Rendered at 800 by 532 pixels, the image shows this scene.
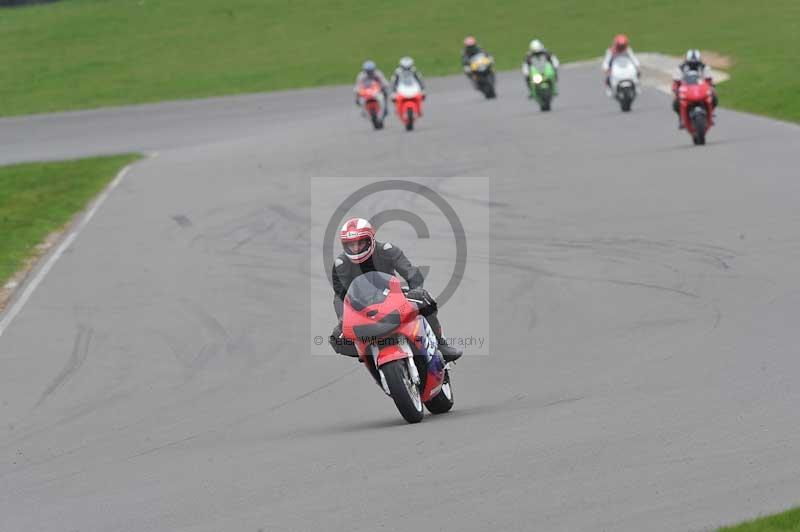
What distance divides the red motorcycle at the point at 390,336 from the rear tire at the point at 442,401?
1.06 ft

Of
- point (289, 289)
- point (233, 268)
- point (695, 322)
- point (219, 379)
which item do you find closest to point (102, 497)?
point (219, 379)

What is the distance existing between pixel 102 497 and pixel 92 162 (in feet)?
80.7

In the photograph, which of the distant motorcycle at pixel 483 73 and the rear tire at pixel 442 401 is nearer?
the rear tire at pixel 442 401

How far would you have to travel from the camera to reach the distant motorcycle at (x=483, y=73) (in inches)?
1528

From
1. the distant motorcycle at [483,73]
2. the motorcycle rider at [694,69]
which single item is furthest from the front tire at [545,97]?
the motorcycle rider at [694,69]

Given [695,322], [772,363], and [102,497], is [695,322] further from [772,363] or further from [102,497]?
[102,497]

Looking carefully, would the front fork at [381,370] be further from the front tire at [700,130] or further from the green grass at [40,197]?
the front tire at [700,130]

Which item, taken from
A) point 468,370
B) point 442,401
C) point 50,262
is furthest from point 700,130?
point 442,401

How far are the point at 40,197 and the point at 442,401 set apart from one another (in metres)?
18.0

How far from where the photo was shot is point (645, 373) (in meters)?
10.6

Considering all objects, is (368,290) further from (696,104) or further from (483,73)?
(483,73)

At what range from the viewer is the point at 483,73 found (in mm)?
39031

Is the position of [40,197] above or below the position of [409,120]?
below

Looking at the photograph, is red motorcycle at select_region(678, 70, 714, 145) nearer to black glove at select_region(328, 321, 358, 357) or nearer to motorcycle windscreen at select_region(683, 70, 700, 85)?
motorcycle windscreen at select_region(683, 70, 700, 85)
